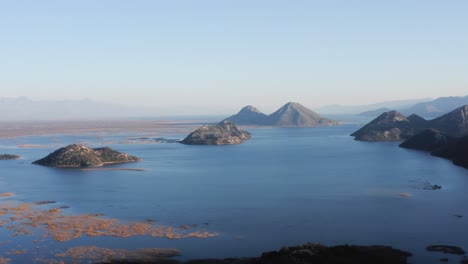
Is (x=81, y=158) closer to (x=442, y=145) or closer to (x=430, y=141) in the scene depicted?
(x=442, y=145)

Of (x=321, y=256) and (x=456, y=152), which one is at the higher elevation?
(x=456, y=152)

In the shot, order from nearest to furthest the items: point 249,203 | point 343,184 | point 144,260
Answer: point 144,260 → point 249,203 → point 343,184

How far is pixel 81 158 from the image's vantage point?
13950 centimetres

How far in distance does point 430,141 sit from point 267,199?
10665 cm

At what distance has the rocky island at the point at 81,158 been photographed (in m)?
138

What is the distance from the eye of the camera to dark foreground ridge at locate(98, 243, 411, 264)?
4900 cm

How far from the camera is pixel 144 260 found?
5216 cm

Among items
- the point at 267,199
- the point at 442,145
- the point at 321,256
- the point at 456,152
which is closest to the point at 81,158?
the point at 267,199

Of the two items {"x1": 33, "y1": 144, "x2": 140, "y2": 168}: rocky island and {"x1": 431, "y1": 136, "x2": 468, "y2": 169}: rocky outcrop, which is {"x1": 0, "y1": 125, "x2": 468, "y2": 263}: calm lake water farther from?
{"x1": 33, "y1": 144, "x2": 140, "y2": 168}: rocky island

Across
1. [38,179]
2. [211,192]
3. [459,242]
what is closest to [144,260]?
[459,242]

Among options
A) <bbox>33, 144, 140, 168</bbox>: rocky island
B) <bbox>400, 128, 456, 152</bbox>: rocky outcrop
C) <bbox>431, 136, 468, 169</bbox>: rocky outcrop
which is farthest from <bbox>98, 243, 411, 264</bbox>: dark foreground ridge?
<bbox>400, 128, 456, 152</bbox>: rocky outcrop

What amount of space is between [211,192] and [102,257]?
137 ft

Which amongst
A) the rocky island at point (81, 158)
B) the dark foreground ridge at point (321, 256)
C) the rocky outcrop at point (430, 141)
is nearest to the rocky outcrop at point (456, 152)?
the rocky outcrop at point (430, 141)

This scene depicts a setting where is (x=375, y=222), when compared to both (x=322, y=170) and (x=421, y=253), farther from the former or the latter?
(x=322, y=170)
